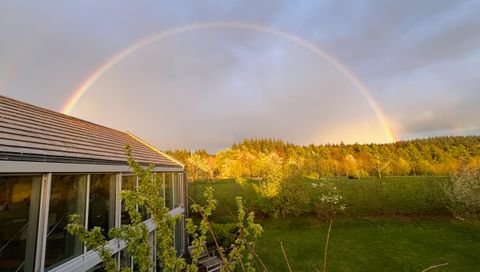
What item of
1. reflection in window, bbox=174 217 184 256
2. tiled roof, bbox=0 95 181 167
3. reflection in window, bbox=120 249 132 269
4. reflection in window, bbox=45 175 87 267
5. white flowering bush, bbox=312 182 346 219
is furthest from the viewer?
white flowering bush, bbox=312 182 346 219

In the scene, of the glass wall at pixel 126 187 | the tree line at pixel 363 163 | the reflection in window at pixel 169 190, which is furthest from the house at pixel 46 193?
the tree line at pixel 363 163

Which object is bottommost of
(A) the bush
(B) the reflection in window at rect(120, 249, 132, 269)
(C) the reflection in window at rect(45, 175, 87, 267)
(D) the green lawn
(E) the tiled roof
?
(D) the green lawn

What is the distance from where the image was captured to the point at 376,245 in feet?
56.2

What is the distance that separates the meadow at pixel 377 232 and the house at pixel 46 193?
14.7 feet

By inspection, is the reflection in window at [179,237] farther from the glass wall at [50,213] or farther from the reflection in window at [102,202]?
the glass wall at [50,213]

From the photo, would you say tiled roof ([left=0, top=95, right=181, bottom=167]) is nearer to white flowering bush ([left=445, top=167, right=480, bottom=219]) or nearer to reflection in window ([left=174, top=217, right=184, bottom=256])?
reflection in window ([left=174, top=217, right=184, bottom=256])

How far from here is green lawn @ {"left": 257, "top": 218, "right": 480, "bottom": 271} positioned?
14.0 meters

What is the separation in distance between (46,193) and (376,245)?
18058 millimetres

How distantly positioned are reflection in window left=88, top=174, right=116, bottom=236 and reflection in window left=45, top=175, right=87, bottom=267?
15.5 inches

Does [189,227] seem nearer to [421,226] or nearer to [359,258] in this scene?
[359,258]

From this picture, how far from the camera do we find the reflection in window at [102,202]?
5.66m

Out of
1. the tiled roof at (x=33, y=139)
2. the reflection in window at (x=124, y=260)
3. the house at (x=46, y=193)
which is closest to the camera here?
the house at (x=46, y=193)

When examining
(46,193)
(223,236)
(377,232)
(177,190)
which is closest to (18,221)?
(46,193)

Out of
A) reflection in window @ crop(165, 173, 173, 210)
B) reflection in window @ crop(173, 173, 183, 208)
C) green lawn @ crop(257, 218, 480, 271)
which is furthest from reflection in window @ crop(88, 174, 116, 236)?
green lawn @ crop(257, 218, 480, 271)
